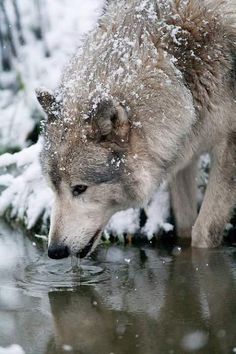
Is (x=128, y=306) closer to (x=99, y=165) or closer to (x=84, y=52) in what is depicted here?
(x=99, y=165)

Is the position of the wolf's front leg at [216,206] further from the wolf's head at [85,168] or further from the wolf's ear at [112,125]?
the wolf's ear at [112,125]

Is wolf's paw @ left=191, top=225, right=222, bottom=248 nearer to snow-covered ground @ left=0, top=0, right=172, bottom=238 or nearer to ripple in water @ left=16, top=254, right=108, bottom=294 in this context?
snow-covered ground @ left=0, top=0, right=172, bottom=238

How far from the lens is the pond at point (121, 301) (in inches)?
159

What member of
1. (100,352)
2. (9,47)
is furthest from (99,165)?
(9,47)

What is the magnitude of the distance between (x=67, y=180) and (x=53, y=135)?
33 centimetres

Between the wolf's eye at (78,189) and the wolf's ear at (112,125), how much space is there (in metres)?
0.32

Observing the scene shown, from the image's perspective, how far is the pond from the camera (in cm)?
404

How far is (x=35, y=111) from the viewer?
802cm

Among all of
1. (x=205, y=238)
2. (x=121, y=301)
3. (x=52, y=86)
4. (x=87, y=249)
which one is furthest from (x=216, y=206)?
(x=52, y=86)

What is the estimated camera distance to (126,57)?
5.35m

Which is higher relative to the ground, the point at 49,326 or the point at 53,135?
the point at 53,135

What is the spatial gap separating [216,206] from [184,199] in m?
0.47


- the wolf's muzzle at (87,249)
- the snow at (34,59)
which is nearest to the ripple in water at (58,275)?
the wolf's muzzle at (87,249)

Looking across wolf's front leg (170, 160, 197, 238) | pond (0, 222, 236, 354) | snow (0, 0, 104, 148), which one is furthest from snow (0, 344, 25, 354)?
snow (0, 0, 104, 148)
